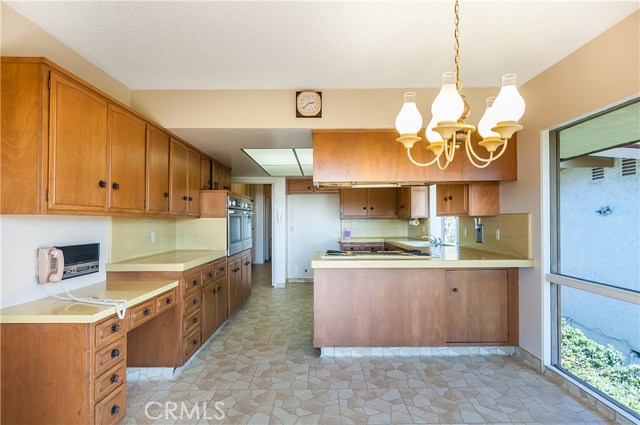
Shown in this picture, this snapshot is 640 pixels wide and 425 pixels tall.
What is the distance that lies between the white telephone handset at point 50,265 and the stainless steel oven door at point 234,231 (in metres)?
1.91

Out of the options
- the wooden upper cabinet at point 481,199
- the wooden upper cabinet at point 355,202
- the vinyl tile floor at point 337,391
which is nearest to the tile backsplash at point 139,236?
the vinyl tile floor at point 337,391

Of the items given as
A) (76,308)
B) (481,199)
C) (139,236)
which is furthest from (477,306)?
(139,236)

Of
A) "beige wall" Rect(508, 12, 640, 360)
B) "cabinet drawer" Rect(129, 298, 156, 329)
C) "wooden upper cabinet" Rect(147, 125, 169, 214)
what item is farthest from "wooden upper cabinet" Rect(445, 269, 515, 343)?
"wooden upper cabinet" Rect(147, 125, 169, 214)

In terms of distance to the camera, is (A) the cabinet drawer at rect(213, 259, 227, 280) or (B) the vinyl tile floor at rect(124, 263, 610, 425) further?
(A) the cabinet drawer at rect(213, 259, 227, 280)

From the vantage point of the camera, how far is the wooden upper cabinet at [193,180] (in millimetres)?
3479

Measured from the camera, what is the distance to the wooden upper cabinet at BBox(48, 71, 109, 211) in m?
1.70

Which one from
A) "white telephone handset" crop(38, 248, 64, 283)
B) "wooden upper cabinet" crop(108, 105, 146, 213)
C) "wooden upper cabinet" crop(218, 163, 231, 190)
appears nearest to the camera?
"white telephone handset" crop(38, 248, 64, 283)

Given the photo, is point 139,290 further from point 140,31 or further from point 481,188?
point 481,188

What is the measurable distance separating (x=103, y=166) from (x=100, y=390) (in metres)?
1.35

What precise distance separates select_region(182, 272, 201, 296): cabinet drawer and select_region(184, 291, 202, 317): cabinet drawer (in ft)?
0.17

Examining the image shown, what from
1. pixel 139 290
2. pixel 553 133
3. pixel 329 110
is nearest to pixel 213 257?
pixel 139 290

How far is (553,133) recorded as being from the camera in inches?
101

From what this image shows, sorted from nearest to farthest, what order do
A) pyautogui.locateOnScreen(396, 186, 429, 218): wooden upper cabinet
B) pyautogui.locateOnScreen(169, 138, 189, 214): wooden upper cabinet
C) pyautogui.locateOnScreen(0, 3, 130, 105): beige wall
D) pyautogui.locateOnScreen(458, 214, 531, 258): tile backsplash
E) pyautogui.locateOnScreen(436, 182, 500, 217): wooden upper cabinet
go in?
pyautogui.locateOnScreen(0, 3, 130, 105): beige wall → pyautogui.locateOnScreen(458, 214, 531, 258): tile backsplash → pyautogui.locateOnScreen(169, 138, 189, 214): wooden upper cabinet → pyautogui.locateOnScreen(436, 182, 500, 217): wooden upper cabinet → pyautogui.locateOnScreen(396, 186, 429, 218): wooden upper cabinet

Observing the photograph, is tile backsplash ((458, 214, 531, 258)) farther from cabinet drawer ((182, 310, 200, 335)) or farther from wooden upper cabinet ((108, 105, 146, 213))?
wooden upper cabinet ((108, 105, 146, 213))
